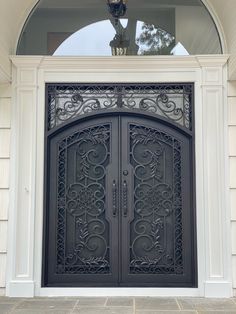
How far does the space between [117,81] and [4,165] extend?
151 centimetres

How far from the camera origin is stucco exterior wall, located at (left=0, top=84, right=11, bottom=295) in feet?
13.9

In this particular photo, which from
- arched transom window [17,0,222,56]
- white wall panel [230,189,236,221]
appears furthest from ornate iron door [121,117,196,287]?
arched transom window [17,0,222,56]

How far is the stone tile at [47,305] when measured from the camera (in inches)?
151

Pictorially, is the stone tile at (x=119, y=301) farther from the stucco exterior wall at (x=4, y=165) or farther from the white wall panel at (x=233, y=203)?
the white wall panel at (x=233, y=203)

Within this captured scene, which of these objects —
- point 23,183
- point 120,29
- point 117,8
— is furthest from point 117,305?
point 117,8

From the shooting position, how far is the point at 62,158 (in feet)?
14.5

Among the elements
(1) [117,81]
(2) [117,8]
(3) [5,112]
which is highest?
(2) [117,8]

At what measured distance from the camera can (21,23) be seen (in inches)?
179

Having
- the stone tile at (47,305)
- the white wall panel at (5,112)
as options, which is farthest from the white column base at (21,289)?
the white wall panel at (5,112)

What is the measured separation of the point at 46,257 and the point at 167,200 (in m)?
1.42

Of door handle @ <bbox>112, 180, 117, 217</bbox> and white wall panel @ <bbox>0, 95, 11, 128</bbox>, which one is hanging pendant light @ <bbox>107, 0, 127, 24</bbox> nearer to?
white wall panel @ <bbox>0, 95, 11, 128</bbox>

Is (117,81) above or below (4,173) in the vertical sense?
above

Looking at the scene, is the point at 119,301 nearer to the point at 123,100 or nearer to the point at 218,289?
the point at 218,289

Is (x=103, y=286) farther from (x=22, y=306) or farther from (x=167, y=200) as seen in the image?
(x=167, y=200)
